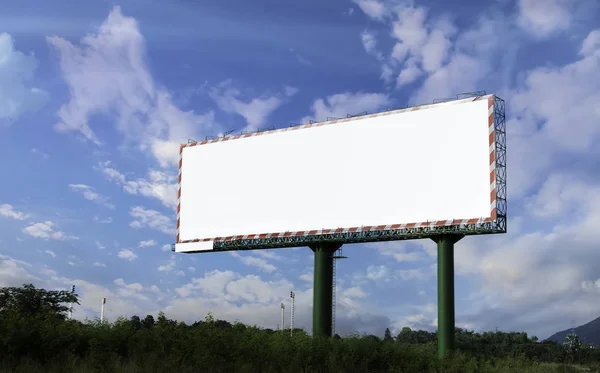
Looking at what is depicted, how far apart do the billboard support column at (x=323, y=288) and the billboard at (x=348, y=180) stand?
0.67 m

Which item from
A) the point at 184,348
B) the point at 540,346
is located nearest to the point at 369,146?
the point at 184,348

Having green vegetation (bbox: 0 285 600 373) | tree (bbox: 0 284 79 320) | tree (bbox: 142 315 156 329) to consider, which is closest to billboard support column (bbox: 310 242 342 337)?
green vegetation (bbox: 0 285 600 373)

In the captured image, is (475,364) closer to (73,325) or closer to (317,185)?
(317,185)

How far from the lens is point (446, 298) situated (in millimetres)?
28188

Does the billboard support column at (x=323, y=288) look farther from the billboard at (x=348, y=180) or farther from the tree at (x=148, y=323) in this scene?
the tree at (x=148, y=323)

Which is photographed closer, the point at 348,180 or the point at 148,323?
the point at 348,180

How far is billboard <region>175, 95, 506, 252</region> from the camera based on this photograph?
94.5 ft

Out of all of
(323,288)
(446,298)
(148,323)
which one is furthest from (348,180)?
(148,323)

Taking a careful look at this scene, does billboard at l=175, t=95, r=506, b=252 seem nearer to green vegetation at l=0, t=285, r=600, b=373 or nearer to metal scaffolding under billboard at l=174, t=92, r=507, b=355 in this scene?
metal scaffolding under billboard at l=174, t=92, r=507, b=355

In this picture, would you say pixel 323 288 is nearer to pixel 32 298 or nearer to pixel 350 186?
pixel 350 186

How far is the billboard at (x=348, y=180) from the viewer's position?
94.5ft

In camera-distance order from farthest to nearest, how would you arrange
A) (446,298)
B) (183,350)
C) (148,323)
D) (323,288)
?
(148,323)
(323,288)
(446,298)
(183,350)

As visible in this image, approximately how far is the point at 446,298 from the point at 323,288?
249 inches

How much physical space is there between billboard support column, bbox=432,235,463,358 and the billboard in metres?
1.08
